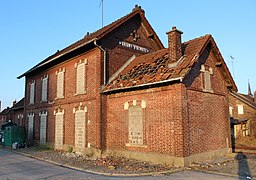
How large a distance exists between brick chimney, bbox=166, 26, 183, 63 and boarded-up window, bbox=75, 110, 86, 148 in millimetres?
6989

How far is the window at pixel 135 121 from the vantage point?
42.4ft

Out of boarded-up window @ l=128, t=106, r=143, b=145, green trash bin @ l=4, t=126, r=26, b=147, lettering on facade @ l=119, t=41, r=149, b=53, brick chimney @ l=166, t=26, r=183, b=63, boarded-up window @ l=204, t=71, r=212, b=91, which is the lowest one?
green trash bin @ l=4, t=126, r=26, b=147

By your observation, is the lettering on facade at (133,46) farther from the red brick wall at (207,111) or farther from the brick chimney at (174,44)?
the red brick wall at (207,111)

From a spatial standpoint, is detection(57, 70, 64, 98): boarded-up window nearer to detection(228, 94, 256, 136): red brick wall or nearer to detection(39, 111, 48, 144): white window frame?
detection(39, 111, 48, 144): white window frame

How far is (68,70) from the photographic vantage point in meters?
18.2

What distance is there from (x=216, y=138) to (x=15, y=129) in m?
16.6

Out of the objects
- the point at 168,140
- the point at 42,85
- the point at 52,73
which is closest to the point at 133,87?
the point at 168,140

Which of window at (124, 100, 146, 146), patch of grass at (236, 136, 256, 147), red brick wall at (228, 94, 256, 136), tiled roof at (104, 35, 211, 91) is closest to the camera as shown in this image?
tiled roof at (104, 35, 211, 91)

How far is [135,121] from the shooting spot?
43.4 feet

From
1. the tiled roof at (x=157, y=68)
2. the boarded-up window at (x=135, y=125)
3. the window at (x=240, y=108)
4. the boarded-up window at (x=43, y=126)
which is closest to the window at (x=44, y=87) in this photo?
the boarded-up window at (x=43, y=126)

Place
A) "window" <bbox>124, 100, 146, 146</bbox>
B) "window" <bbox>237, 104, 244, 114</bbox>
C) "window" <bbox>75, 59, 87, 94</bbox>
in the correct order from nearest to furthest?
"window" <bbox>124, 100, 146, 146</bbox>
"window" <bbox>75, 59, 87, 94</bbox>
"window" <bbox>237, 104, 244, 114</bbox>

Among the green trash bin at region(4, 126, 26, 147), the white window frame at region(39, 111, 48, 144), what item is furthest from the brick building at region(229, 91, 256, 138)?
the green trash bin at region(4, 126, 26, 147)

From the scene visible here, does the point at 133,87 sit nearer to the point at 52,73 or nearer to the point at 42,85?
the point at 52,73

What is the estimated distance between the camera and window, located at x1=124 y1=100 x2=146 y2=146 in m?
12.9
